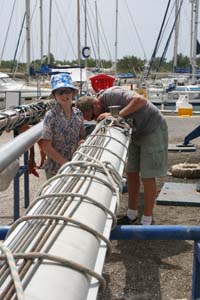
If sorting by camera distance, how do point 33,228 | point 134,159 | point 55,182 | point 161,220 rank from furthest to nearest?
point 161,220 < point 134,159 < point 55,182 < point 33,228

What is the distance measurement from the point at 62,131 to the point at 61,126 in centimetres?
4

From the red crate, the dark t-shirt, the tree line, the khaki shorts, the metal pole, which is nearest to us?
the metal pole

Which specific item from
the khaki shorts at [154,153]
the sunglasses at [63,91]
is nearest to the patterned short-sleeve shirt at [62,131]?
the sunglasses at [63,91]

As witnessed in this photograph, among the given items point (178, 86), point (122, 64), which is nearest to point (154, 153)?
point (178, 86)

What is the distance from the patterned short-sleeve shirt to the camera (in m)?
4.18

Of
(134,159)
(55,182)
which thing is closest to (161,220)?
(134,159)

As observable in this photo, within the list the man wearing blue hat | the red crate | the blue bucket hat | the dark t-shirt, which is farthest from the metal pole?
the red crate

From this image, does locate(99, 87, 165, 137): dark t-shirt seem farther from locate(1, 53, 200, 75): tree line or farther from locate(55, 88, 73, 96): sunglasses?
locate(1, 53, 200, 75): tree line

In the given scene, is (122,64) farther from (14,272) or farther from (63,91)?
(14,272)

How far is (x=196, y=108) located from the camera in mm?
20344

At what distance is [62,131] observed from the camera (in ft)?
13.9

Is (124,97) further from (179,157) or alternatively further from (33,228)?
(179,157)

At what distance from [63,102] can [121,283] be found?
59.2 inches

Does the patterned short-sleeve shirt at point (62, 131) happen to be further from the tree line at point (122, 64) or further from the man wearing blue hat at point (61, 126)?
the tree line at point (122, 64)
